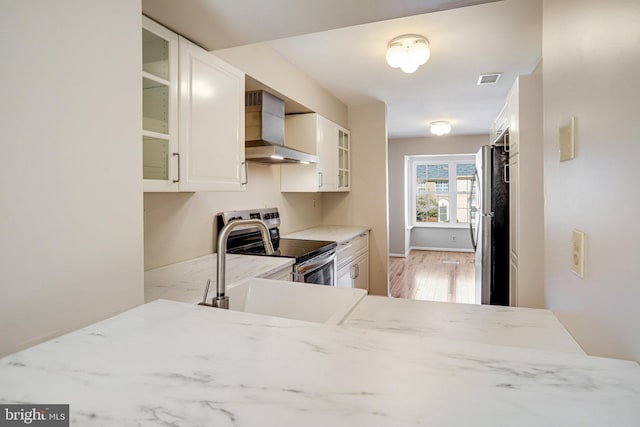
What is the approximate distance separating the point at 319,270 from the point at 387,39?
5.73 ft

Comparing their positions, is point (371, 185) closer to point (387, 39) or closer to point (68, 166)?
point (387, 39)

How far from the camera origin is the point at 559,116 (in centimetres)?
101

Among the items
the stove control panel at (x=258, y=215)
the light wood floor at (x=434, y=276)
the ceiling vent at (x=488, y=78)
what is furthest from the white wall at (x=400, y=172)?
the stove control panel at (x=258, y=215)

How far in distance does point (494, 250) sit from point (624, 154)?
250cm

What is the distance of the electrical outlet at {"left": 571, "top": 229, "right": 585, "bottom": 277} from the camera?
Answer: 2.77 feet

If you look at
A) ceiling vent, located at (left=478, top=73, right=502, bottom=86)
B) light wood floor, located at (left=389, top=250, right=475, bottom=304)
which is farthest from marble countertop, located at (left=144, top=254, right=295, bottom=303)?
light wood floor, located at (left=389, top=250, right=475, bottom=304)

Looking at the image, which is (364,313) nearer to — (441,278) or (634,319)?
(634,319)

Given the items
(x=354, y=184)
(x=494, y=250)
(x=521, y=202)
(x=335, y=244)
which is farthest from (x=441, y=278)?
(x=521, y=202)

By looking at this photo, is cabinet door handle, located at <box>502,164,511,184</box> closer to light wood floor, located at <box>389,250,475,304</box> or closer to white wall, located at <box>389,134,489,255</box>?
light wood floor, located at <box>389,250,475,304</box>

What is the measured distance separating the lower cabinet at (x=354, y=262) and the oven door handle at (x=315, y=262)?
12.6 inches

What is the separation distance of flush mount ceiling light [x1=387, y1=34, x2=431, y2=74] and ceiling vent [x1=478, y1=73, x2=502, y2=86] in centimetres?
112

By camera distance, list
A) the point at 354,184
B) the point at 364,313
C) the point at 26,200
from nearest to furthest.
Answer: the point at 26,200
the point at 364,313
the point at 354,184

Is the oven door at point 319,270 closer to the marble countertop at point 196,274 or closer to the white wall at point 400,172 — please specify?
the marble countertop at point 196,274

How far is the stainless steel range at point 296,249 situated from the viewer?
237 cm
